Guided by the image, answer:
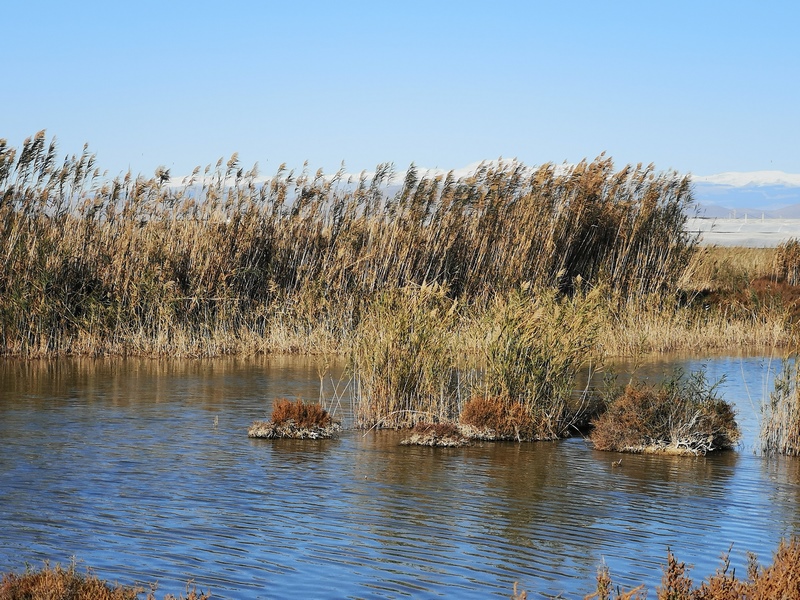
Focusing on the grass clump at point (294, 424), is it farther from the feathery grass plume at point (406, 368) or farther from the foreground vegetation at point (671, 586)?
the foreground vegetation at point (671, 586)

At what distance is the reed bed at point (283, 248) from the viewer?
72.0ft

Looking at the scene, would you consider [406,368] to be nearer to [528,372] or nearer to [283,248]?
[528,372]

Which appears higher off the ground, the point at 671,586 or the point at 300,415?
the point at 300,415

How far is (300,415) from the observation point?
14133 mm

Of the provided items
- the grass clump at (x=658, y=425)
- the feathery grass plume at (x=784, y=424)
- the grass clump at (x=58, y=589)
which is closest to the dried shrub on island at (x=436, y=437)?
the grass clump at (x=658, y=425)

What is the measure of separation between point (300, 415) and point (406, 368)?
1.62 meters

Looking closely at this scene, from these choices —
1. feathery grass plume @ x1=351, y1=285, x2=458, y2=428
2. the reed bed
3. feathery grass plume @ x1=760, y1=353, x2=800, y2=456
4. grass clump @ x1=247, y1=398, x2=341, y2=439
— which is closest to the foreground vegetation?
feathery grass plume @ x1=760, y1=353, x2=800, y2=456

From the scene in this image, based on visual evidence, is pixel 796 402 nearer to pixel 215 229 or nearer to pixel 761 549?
pixel 761 549

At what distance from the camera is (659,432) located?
13.6 meters

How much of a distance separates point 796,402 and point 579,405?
315 cm

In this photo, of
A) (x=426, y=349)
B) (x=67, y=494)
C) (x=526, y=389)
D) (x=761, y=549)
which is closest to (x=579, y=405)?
(x=526, y=389)

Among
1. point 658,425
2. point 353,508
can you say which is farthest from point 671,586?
point 658,425

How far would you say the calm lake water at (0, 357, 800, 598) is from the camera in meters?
7.98

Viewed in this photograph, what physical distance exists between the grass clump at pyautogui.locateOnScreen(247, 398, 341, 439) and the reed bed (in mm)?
7526
